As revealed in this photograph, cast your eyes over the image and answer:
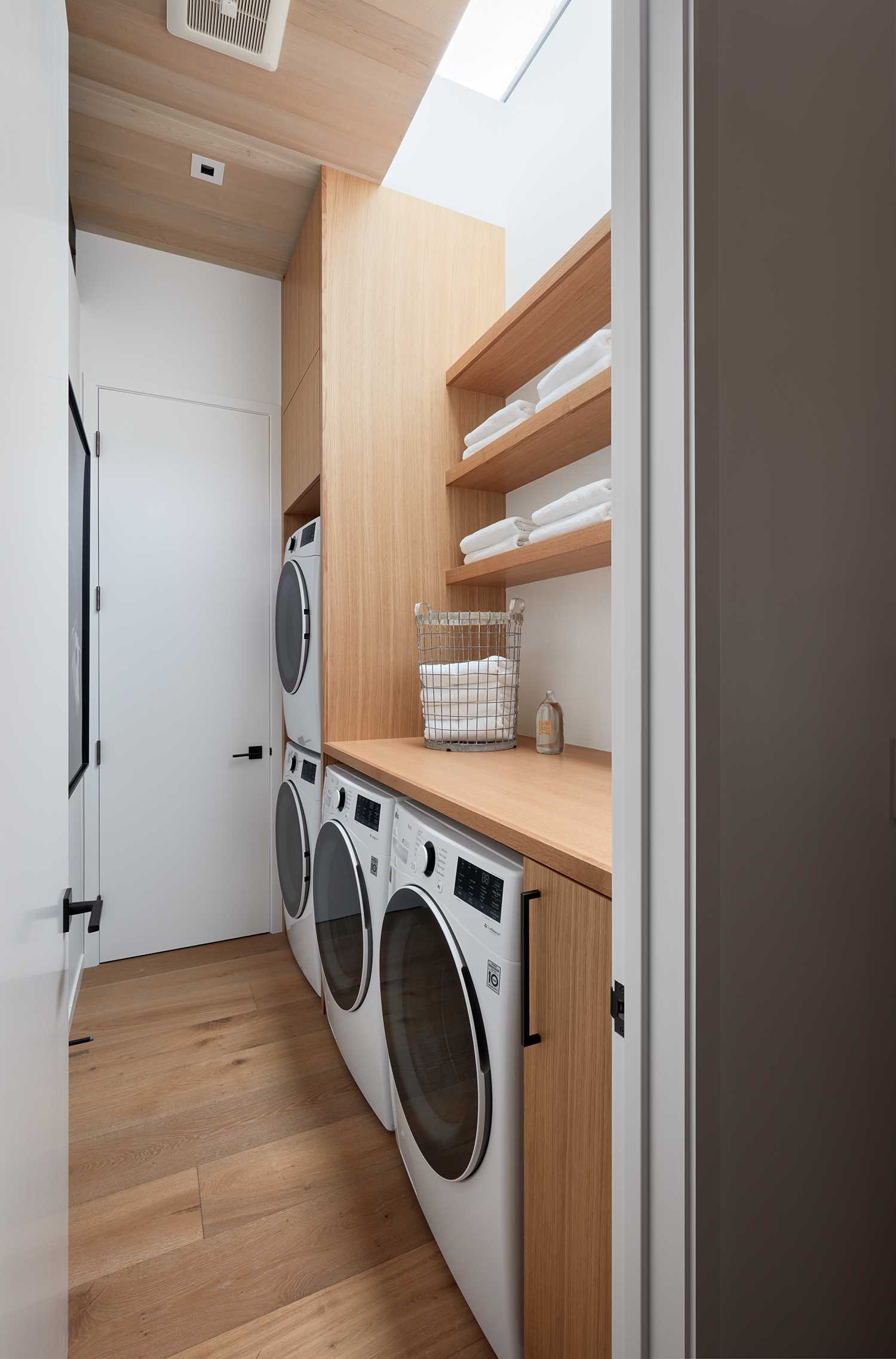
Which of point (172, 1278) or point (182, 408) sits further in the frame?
point (182, 408)

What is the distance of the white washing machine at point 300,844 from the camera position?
220cm

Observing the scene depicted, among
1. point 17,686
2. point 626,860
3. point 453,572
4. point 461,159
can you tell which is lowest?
point 626,860

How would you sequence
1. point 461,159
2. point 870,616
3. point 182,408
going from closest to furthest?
point 870,616 → point 461,159 → point 182,408

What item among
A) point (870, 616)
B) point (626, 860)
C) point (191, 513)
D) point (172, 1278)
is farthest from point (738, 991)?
point (191, 513)

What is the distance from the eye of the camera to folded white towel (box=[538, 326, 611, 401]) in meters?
1.49

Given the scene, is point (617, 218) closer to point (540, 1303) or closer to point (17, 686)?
point (17, 686)

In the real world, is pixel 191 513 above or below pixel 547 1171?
above

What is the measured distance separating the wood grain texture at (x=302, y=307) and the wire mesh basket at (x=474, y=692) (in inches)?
42.1

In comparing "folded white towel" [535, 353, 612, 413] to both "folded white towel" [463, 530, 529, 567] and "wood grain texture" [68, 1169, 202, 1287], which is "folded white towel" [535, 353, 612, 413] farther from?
"wood grain texture" [68, 1169, 202, 1287]

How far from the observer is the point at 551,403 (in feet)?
5.34

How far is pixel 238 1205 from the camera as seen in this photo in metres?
1.40

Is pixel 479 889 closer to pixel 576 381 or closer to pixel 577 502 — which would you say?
pixel 577 502

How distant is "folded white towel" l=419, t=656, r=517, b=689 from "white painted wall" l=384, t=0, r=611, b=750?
21 centimetres

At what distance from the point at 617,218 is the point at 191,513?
2.36 meters
